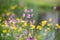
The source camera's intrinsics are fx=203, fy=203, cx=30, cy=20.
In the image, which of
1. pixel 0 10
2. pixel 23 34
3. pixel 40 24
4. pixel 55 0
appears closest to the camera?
pixel 23 34

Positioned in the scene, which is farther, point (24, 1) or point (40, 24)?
point (24, 1)

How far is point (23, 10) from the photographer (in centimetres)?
286

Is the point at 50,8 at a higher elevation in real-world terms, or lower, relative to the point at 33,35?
higher

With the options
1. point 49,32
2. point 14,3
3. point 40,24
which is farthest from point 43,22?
point 14,3

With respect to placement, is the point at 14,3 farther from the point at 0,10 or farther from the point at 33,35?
the point at 33,35

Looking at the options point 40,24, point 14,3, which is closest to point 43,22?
point 40,24

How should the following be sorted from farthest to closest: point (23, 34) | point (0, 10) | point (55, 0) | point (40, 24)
Result: point (0, 10) < point (55, 0) < point (40, 24) < point (23, 34)

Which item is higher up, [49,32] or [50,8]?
[50,8]

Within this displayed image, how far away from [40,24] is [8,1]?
0.71 m

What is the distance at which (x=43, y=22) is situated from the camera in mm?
2717

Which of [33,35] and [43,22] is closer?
[33,35]

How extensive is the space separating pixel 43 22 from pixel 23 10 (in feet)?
1.15

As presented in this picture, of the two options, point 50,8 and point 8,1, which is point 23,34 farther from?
point 8,1

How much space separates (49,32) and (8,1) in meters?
0.93
